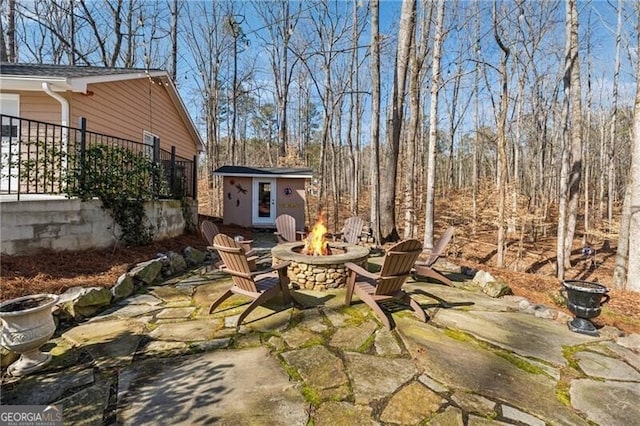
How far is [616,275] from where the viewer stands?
20.8 feet

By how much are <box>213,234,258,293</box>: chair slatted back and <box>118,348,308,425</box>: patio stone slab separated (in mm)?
940

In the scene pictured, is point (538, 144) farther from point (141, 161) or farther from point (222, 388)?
point (222, 388)


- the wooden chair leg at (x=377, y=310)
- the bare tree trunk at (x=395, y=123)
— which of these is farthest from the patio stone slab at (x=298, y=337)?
the bare tree trunk at (x=395, y=123)

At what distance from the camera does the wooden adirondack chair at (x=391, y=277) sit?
3.37 meters

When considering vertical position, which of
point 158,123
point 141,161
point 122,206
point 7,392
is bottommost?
point 7,392

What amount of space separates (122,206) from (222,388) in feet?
16.3

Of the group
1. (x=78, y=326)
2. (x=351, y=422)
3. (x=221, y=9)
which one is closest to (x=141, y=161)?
(x=78, y=326)

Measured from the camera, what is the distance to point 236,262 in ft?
11.6

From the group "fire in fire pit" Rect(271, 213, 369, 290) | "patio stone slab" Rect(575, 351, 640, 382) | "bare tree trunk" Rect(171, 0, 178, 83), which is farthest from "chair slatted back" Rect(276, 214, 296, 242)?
"bare tree trunk" Rect(171, 0, 178, 83)

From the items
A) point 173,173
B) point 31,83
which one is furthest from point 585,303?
point 31,83

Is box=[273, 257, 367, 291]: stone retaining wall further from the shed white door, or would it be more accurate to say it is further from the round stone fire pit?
the shed white door

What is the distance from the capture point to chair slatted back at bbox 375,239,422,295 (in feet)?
11.1

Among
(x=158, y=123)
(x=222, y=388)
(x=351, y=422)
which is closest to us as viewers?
(x=351, y=422)

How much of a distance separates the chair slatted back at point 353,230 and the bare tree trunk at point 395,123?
5.38 ft
